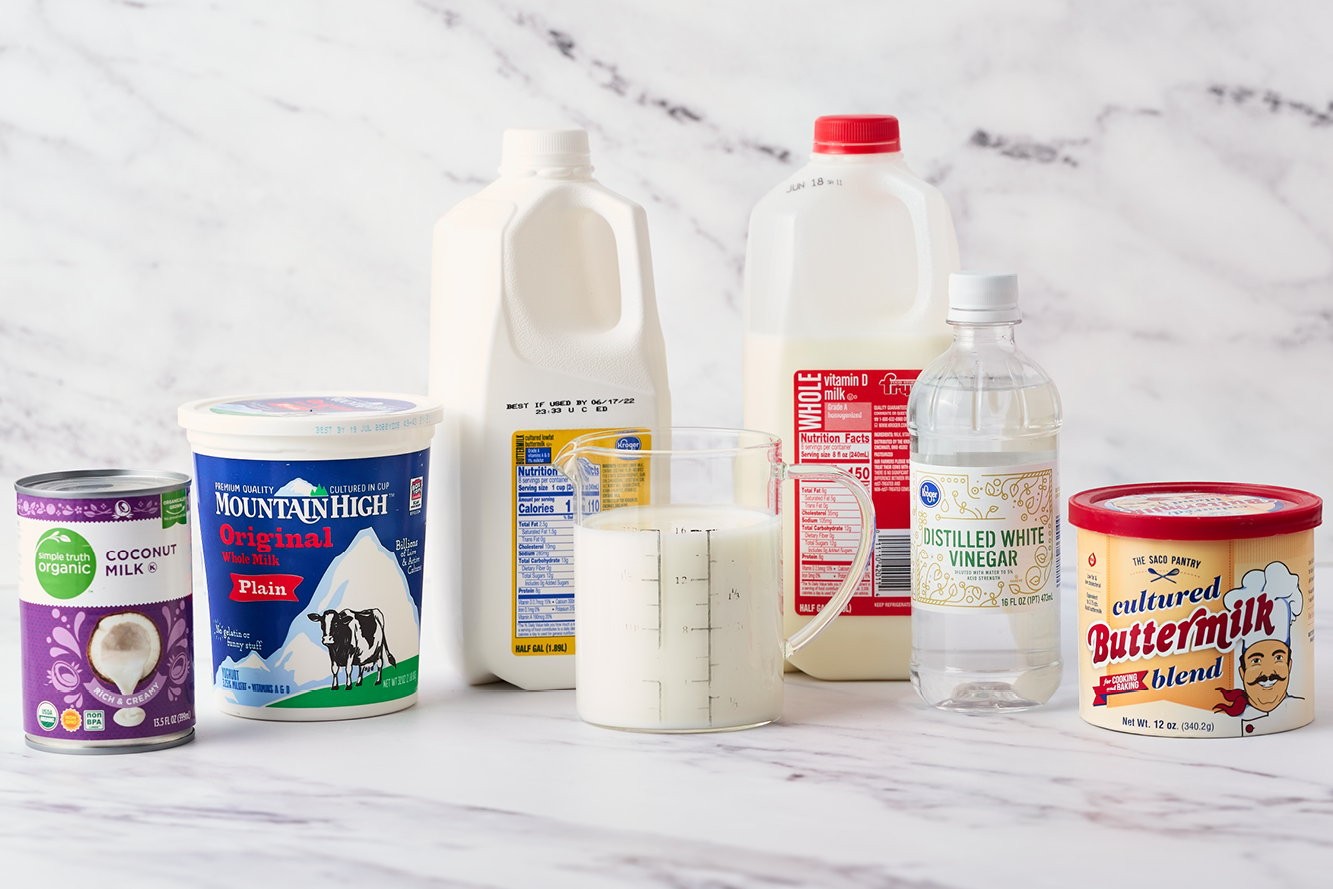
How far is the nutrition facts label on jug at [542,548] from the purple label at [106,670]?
9.5 inches

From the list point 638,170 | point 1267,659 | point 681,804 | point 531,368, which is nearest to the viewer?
point 681,804

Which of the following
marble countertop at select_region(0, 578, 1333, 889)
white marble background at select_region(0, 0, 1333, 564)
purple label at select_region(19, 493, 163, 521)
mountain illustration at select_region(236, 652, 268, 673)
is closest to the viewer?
marble countertop at select_region(0, 578, 1333, 889)

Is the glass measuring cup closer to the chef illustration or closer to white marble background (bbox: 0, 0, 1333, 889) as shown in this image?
the chef illustration

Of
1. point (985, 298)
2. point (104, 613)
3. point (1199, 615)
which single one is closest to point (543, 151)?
point (985, 298)

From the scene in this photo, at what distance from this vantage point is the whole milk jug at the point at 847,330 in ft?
3.85

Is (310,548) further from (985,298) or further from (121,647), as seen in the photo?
(985,298)

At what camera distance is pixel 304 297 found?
1.51 metres

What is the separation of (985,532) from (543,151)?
40cm

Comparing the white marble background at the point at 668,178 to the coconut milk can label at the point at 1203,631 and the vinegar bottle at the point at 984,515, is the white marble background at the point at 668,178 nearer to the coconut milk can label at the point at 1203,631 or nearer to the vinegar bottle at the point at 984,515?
the vinegar bottle at the point at 984,515

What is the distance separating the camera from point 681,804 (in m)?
0.94

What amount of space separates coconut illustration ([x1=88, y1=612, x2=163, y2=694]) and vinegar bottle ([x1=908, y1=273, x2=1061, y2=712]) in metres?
0.50

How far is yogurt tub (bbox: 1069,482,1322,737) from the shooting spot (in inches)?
40.6

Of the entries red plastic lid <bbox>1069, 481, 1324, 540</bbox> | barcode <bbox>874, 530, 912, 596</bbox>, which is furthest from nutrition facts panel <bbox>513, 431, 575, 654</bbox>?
red plastic lid <bbox>1069, 481, 1324, 540</bbox>

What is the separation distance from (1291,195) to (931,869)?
0.91 m
